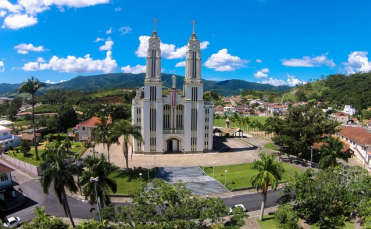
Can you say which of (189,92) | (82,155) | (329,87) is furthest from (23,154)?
(329,87)

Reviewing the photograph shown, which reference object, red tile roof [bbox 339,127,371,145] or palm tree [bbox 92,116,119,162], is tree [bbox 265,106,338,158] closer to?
red tile roof [bbox 339,127,371,145]

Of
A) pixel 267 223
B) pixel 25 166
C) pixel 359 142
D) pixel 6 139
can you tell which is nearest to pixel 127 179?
pixel 25 166

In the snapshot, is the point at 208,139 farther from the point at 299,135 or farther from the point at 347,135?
the point at 347,135

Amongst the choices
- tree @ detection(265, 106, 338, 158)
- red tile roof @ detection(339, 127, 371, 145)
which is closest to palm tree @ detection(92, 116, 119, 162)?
tree @ detection(265, 106, 338, 158)

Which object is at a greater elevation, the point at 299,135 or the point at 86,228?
the point at 299,135

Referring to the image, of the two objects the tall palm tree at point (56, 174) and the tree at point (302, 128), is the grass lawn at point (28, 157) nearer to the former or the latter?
the tall palm tree at point (56, 174)

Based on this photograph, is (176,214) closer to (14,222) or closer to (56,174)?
(56,174)
